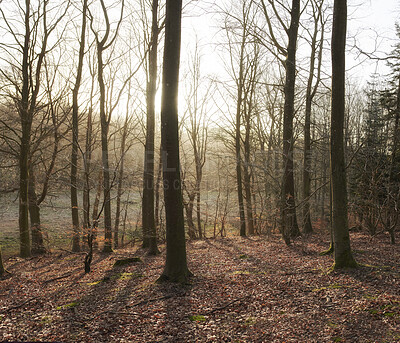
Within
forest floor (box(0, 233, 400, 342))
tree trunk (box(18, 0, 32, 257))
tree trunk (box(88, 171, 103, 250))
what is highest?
tree trunk (box(18, 0, 32, 257))

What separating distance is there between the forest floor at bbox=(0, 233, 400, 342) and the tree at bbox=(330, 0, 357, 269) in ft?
1.62

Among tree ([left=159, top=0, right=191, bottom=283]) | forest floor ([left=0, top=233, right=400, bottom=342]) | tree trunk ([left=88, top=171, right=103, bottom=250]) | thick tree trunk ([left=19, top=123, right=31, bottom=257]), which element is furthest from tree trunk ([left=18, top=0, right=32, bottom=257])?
tree ([left=159, top=0, right=191, bottom=283])

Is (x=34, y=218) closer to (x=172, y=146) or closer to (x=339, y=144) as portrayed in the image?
(x=172, y=146)

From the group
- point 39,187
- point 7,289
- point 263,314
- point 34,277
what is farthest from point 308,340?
point 39,187

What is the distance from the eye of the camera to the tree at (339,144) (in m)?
6.09

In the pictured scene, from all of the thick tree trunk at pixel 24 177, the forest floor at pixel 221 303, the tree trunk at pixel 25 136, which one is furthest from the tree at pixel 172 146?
the thick tree trunk at pixel 24 177

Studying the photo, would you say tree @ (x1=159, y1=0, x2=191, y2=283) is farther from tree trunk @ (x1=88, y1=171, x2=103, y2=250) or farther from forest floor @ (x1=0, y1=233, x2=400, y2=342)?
tree trunk @ (x1=88, y1=171, x2=103, y2=250)

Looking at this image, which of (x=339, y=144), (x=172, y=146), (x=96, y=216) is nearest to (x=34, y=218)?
(x=96, y=216)

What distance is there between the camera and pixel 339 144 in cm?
611

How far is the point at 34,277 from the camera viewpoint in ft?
26.7

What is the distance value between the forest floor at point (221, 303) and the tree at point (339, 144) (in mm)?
492

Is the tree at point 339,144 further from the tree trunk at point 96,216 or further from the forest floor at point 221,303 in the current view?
the tree trunk at point 96,216

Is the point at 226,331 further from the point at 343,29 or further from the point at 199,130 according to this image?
the point at 199,130

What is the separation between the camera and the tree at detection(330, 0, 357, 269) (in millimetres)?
6094
